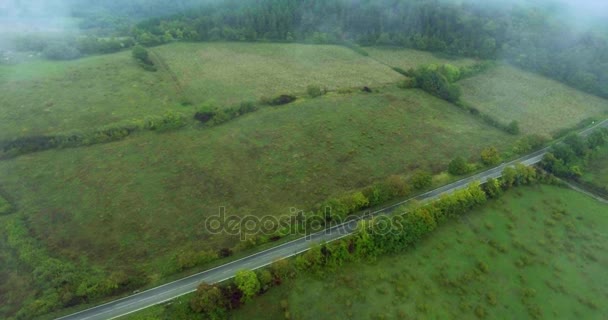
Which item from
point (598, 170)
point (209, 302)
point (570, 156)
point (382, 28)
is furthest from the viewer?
point (382, 28)

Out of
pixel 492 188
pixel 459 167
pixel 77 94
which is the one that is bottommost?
pixel 492 188

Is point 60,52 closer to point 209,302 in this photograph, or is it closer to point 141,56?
point 141,56

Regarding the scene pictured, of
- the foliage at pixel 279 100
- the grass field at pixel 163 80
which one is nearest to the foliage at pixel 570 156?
the grass field at pixel 163 80

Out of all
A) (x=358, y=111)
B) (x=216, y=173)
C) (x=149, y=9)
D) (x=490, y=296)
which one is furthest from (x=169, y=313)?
(x=149, y=9)

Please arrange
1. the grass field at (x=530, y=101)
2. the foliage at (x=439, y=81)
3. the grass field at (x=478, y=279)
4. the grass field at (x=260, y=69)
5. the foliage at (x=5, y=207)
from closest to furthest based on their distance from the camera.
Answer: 1. the grass field at (x=478, y=279)
2. the foliage at (x=5, y=207)
3. the grass field at (x=530, y=101)
4. the foliage at (x=439, y=81)
5. the grass field at (x=260, y=69)

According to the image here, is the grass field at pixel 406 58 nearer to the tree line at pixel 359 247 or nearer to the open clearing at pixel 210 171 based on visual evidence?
the open clearing at pixel 210 171

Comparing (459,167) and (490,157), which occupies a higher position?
(459,167)

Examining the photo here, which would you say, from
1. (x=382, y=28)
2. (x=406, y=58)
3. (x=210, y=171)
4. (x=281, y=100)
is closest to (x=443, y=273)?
(x=210, y=171)
